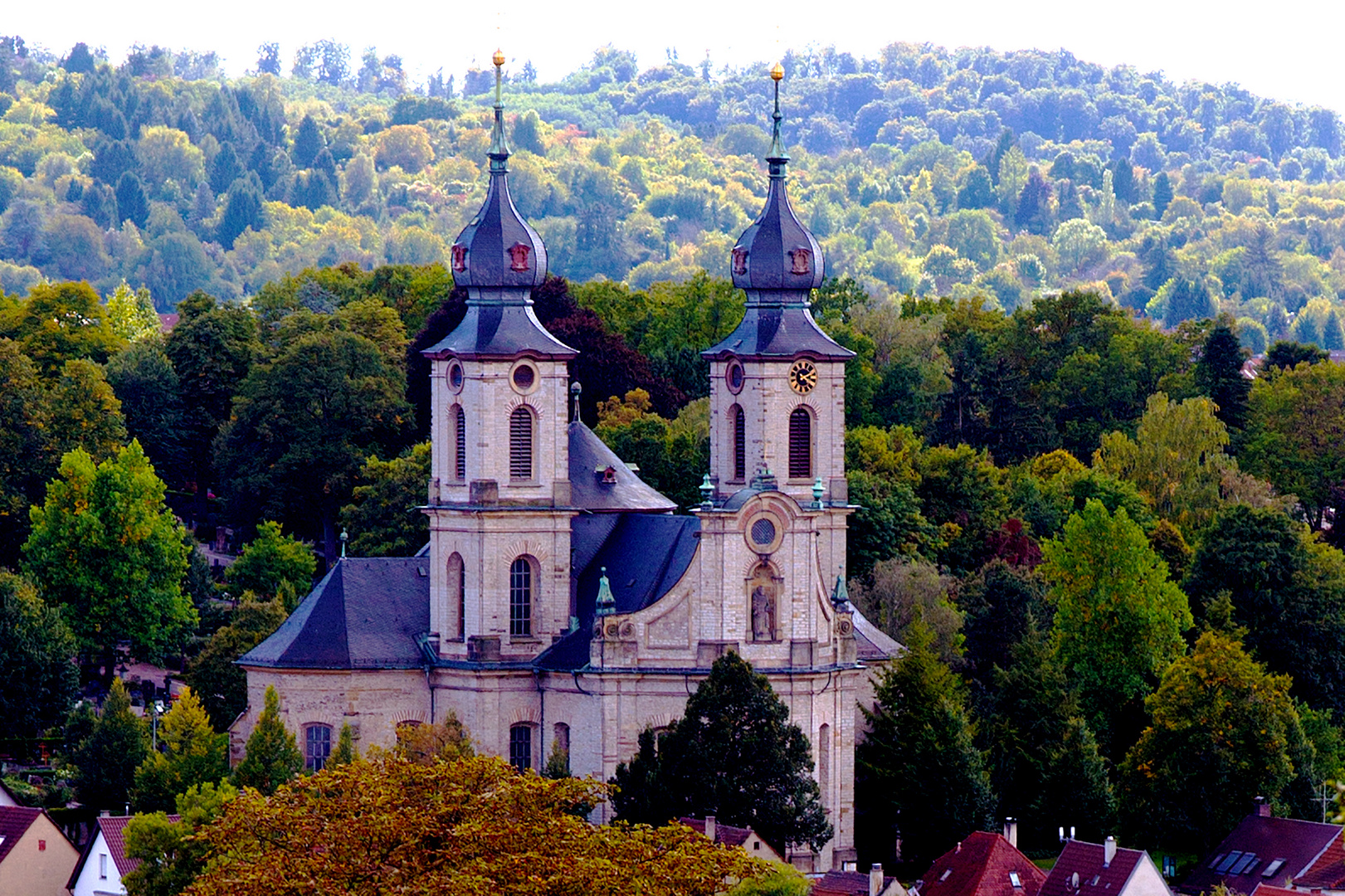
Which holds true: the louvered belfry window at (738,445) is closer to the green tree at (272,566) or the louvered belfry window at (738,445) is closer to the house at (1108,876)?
the house at (1108,876)

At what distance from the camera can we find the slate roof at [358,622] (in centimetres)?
8475

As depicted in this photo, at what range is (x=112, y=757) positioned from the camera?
3433 inches

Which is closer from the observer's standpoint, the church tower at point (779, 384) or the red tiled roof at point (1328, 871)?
the red tiled roof at point (1328, 871)

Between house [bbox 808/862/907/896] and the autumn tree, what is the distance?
1381cm

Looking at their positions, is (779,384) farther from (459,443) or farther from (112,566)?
(112,566)

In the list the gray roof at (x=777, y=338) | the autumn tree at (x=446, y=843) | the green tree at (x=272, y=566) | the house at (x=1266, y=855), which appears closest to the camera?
the autumn tree at (x=446, y=843)

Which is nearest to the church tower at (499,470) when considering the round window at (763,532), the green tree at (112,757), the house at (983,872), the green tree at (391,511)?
the round window at (763,532)

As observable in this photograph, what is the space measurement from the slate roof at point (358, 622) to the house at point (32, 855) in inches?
257

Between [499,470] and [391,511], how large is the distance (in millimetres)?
22041

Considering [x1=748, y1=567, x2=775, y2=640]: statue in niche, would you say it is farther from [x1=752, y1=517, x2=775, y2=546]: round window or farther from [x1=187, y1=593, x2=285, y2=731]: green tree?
[x1=187, y1=593, x2=285, y2=731]: green tree

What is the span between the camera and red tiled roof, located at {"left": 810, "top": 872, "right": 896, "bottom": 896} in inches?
2874

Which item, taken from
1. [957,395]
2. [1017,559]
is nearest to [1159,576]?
[1017,559]

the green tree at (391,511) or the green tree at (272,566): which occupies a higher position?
the green tree at (391,511)

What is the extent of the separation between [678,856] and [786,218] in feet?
111
